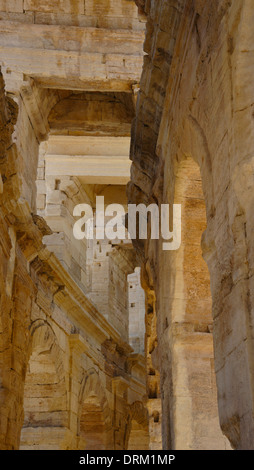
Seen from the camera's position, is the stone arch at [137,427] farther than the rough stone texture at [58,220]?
Yes

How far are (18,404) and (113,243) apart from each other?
7.93 m

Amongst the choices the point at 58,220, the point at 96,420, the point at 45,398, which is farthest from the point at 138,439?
the point at 58,220

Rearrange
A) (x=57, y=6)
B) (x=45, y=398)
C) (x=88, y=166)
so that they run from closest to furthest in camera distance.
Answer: (x=57, y=6)
(x=45, y=398)
(x=88, y=166)

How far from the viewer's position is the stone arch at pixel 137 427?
57.2 feet

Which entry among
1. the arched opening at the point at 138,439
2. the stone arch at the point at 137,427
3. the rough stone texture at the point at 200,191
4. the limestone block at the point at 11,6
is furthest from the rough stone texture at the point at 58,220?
the arched opening at the point at 138,439

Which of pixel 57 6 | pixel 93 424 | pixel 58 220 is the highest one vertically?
pixel 57 6

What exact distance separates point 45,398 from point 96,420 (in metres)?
3.09

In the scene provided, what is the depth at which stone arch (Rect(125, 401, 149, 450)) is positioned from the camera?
57.2 ft

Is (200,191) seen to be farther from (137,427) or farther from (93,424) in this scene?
(137,427)

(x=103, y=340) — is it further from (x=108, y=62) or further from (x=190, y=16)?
(x=190, y=16)

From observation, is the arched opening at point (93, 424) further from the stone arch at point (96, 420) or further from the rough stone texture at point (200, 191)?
the rough stone texture at point (200, 191)

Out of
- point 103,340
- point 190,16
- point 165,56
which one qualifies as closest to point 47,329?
point 103,340

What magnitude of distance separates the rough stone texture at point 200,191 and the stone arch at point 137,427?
8.53 m

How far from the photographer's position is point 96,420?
15.8m
